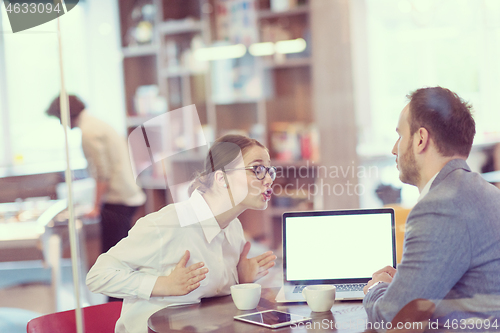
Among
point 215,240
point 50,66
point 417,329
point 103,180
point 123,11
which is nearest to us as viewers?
point 417,329

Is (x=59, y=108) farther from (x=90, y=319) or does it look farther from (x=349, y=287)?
(x=349, y=287)

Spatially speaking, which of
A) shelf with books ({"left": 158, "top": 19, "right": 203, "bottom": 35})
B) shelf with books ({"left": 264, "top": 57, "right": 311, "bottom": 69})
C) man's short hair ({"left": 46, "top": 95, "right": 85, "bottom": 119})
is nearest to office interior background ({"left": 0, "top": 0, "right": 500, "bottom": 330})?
man's short hair ({"left": 46, "top": 95, "right": 85, "bottom": 119})

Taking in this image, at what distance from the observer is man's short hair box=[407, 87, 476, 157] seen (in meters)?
1.15

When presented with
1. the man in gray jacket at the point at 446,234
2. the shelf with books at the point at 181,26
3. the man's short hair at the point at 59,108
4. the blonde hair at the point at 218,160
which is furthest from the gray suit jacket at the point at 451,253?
the shelf with books at the point at 181,26

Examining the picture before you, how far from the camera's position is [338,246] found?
136 cm

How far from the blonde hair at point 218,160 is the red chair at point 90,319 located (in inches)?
16.7

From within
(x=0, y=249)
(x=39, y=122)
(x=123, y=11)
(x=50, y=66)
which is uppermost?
(x=123, y=11)

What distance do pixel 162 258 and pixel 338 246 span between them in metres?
0.48

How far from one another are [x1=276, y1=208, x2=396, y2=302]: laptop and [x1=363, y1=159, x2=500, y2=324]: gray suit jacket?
0.82 feet

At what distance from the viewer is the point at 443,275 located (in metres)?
1.00

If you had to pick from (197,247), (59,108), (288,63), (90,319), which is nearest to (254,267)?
(197,247)

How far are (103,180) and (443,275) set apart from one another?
3.91ft

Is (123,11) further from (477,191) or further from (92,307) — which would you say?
(477,191)

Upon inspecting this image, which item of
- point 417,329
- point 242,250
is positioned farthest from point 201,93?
point 417,329
